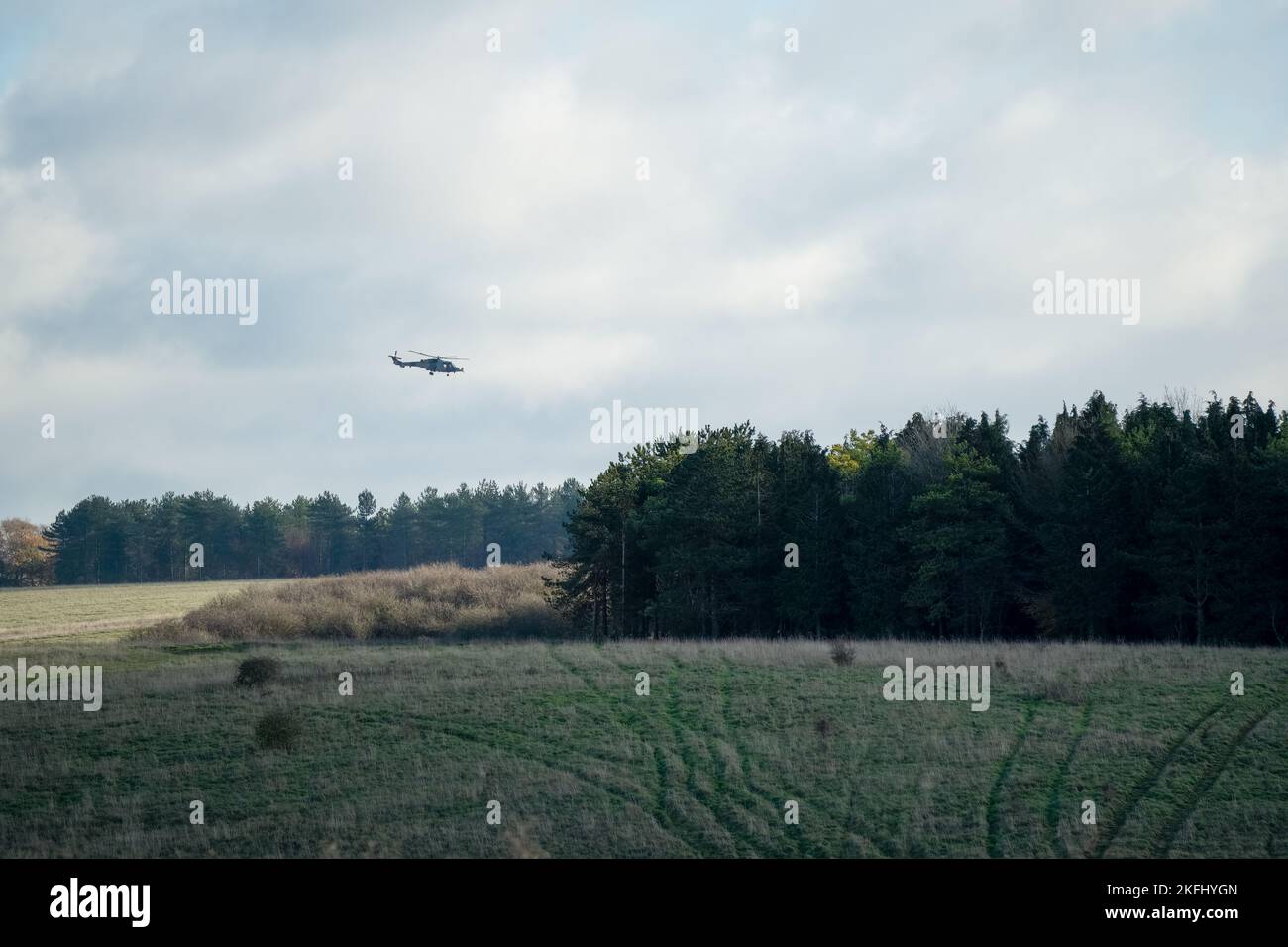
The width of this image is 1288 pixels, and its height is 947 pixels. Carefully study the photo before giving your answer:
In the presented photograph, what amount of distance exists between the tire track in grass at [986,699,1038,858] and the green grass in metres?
0.06

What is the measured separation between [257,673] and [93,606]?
212 ft

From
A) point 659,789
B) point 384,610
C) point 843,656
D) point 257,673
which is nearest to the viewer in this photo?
point 659,789

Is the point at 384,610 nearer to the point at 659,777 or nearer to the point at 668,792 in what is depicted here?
the point at 659,777

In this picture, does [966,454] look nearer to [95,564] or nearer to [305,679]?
[305,679]

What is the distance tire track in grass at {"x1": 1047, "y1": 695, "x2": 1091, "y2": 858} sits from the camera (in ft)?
62.1

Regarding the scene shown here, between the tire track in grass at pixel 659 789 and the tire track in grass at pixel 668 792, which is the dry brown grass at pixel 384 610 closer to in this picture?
the tire track in grass at pixel 659 789

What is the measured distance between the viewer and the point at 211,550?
13750cm

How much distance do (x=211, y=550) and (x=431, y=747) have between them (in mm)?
123135

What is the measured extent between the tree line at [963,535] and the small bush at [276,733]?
34559mm

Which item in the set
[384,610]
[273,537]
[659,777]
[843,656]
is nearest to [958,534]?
[843,656]

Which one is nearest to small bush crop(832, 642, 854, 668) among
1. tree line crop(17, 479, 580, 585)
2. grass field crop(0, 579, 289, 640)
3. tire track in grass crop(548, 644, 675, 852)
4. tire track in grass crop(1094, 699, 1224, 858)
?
tire track in grass crop(548, 644, 675, 852)

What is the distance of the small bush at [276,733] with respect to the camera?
27188mm

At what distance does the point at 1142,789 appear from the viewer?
21.8 meters
